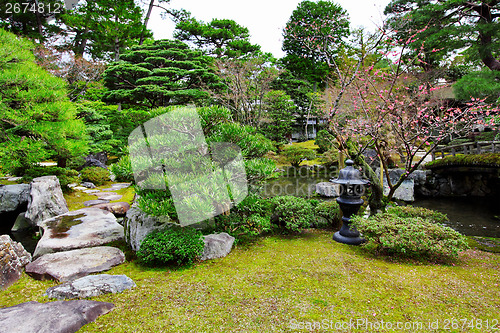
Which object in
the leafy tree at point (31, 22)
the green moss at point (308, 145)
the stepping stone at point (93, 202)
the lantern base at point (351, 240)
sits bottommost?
the lantern base at point (351, 240)

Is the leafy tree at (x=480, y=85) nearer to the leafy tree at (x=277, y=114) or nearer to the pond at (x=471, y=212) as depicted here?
the pond at (x=471, y=212)

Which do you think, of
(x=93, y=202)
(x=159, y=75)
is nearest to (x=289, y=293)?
(x=93, y=202)

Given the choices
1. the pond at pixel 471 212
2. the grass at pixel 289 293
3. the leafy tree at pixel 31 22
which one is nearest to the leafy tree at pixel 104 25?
the leafy tree at pixel 31 22

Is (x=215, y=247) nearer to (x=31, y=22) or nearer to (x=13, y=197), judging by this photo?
(x=13, y=197)

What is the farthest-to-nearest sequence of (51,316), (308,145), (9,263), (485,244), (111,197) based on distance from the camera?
(308,145), (111,197), (485,244), (9,263), (51,316)

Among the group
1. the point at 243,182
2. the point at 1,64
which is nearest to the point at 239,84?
the point at 1,64

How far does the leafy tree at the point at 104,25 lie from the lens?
1499 centimetres

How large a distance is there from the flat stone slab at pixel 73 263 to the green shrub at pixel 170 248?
A: 0.40 m

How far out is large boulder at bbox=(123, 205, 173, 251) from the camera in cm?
372

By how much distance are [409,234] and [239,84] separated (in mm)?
9675

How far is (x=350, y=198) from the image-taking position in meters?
4.16

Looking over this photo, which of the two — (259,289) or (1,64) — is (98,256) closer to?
(259,289)

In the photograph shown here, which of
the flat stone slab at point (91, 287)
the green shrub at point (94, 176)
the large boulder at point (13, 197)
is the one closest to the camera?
the flat stone slab at point (91, 287)

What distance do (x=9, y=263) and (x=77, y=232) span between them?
129 cm
